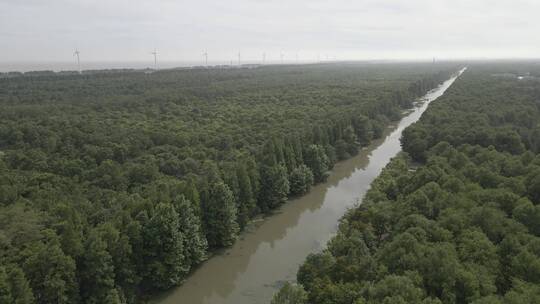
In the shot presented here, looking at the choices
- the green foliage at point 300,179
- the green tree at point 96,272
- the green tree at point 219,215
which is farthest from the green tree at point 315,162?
the green tree at point 96,272

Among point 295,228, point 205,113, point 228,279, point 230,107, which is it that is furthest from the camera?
point 230,107

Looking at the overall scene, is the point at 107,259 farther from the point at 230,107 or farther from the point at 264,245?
the point at 230,107

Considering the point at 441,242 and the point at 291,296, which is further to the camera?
the point at 441,242

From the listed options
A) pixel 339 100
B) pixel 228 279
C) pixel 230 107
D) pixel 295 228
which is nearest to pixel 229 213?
pixel 228 279

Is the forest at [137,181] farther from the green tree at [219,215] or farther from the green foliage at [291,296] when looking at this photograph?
the green foliage at [291,296]

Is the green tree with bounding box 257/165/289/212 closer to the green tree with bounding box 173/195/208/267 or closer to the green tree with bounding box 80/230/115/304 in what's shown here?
the green tree with bounding box 173/195/208/267

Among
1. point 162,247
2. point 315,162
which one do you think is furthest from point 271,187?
point 162,247

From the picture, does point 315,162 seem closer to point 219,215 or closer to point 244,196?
point 244,196
